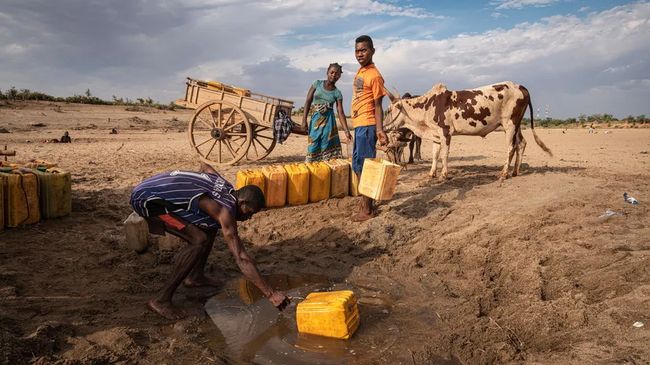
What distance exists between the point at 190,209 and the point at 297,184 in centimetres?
273

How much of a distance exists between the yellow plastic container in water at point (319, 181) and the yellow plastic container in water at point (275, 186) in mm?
395

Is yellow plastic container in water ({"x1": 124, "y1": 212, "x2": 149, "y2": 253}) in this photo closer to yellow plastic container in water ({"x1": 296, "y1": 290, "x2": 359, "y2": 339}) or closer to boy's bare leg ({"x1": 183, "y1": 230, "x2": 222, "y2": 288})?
boy's bare leg ({"x1": 183, "y1": 230, "x2": 222, "y2": 288})

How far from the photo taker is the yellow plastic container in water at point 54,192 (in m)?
5.21

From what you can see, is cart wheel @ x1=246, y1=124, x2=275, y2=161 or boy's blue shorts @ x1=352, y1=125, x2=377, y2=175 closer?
boy's blue shorts @ x1=352, y1=125, x2=377, y2=175

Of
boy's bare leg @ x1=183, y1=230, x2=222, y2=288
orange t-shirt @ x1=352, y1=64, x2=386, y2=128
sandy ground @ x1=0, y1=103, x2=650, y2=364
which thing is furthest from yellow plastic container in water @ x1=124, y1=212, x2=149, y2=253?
orange t-shirt @ x1=352, y1=64, x2=386, y2=128

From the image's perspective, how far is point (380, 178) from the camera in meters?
4.99

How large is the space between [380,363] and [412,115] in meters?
6.03

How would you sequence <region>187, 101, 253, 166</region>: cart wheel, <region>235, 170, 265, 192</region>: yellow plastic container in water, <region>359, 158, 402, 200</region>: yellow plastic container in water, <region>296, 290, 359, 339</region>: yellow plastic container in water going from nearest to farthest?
<region>296, 290, 359, 339</region>: yellow plastic container in water
<region>359, 158, 402, 200</region>: yellow plastic container in water
<region>235, 170, 265, 192</region>: yellow plastic container in water
<region>187, 101, 253, 166</region>: cart wheel

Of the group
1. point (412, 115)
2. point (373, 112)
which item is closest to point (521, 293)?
point (373, 112)

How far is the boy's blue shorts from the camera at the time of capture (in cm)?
560

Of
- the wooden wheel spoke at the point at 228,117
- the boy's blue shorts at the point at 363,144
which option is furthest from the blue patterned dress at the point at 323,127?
the wooden wheel spoke at the point at 228,117

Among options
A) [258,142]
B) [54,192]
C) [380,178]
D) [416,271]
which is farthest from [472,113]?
[54,192]

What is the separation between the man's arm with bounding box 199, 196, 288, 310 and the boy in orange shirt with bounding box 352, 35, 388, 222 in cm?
248

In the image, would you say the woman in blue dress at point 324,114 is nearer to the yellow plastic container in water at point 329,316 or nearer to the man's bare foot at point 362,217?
the man's bare foot at point 362,217
